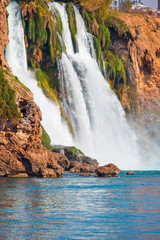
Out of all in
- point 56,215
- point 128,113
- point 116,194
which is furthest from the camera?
point 128,113

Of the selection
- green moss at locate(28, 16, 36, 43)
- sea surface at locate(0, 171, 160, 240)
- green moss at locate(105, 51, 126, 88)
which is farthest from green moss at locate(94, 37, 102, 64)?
sea surface at locate(0, 171, 160, 240)

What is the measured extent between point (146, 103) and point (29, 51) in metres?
31.1

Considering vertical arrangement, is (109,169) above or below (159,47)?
below

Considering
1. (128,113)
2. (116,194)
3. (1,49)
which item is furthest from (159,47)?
(116,194)

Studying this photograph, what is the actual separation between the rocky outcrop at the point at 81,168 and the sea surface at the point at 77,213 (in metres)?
16.2

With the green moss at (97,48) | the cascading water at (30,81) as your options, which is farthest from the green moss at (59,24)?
the green moss at (97,48)

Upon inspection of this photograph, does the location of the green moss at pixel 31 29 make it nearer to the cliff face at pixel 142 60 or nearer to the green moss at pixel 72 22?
the green moss at pixel 72 22

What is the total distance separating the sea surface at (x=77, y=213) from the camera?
14953 millimetres

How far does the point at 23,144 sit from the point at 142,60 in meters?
50.0

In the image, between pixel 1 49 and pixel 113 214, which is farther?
pixel 1 49

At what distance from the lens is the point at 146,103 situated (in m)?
83.0

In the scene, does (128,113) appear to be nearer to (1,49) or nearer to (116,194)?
(1,49)

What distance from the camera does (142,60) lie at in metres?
83.6

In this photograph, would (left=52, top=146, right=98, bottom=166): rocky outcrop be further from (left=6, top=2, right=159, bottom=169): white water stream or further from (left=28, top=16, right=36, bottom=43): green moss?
(left=28, top=16, right=36, bottom=43): green moss
